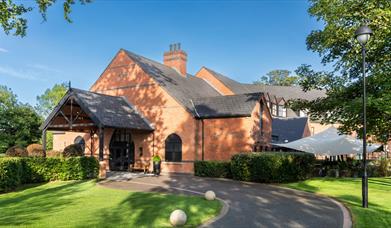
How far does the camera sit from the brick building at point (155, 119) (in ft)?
82.5

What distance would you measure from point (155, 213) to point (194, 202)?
2.19m

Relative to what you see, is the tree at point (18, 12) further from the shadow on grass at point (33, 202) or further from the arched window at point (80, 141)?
the arched window at point (80, 141)

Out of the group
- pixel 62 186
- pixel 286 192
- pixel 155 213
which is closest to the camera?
pixel 155 213

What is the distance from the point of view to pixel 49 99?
68.4 metres

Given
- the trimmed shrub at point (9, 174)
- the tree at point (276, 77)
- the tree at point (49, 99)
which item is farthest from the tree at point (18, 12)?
the tree at point (276, 77)

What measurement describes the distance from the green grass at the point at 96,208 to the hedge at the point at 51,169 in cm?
186

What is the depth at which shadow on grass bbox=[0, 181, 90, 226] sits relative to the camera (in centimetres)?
1088

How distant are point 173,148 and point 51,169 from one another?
32.6 ft

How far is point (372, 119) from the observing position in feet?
58.6

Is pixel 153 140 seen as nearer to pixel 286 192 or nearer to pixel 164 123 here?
pixel 164 123

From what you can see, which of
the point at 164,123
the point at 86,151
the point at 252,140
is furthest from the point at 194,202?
the point at 86,151

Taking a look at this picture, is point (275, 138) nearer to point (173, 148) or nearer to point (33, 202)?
point (173, 148)

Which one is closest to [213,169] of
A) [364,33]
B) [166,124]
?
[166,124]

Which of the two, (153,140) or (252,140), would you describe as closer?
(252,140)
